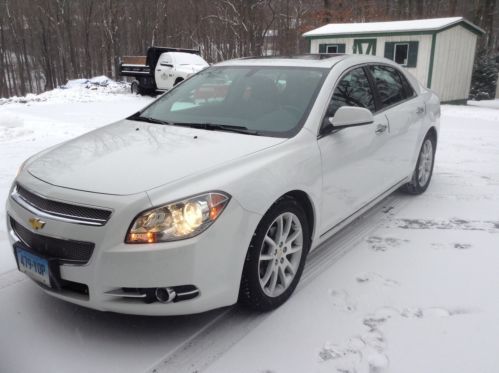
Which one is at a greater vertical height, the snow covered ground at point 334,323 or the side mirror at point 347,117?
the side mirror at point 347,117

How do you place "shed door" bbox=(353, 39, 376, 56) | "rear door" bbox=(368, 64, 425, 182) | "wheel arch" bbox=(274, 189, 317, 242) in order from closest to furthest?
1. "wheel arch" bbox=(274, 189, 317, 242)
2. "rear door" bbox=(368, 64, 425, 182)
3. "shed door" bbox=(353, 39, 376, 56)

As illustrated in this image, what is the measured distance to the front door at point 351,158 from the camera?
10.6 feet

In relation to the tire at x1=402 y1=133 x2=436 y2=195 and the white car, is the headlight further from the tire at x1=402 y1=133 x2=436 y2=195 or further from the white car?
the tire at x1=402 y1=133 x2=436 y2=195

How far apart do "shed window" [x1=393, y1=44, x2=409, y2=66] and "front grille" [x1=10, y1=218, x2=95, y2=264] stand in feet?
53.0

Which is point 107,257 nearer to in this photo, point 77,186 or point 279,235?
point 77,186

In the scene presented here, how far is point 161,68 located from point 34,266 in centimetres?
1473

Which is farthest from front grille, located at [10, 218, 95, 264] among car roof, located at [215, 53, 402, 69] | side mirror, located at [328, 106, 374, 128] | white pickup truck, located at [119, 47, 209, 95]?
white pickup truck, located at [119, 47, 209, 95]

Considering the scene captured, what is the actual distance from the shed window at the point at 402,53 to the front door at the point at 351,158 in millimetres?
13673

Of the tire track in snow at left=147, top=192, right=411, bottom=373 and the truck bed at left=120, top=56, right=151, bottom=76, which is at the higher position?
the truck bed at left=120, top=56, right=151, bottom=76

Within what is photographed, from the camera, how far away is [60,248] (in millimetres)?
2318

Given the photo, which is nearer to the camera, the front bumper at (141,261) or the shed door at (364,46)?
the front bumper at (141,261)

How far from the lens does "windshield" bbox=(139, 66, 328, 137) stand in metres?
3.23

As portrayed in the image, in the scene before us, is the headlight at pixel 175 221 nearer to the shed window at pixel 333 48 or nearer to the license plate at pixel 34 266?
the license plate at pixel 34 266

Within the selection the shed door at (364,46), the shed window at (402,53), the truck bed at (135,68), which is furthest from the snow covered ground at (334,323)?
the shed door at (364,46)
